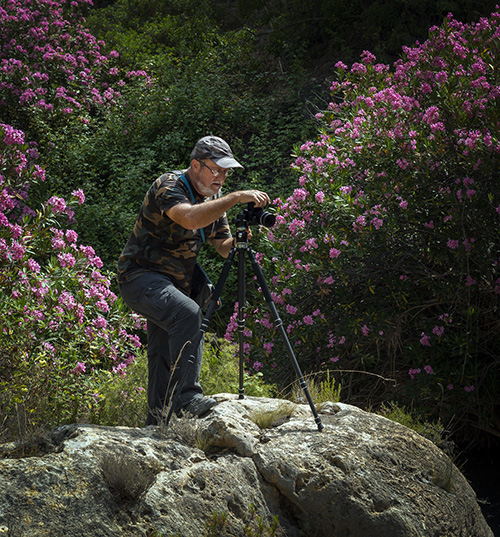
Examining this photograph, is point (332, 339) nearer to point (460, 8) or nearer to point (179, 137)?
point (179, 137)

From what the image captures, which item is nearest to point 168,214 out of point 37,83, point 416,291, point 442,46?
point 416,291

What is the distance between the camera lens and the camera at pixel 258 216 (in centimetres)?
354

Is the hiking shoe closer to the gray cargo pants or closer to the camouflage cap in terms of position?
the gray cargo pants

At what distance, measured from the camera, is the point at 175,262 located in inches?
148

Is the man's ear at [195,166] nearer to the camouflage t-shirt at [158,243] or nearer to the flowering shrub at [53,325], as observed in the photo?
the camouflage t-shirt at [158,243]

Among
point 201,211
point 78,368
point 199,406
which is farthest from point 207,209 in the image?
point 78,368

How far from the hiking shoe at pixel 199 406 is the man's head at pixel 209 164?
1123mm

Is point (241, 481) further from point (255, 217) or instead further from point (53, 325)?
point (53, 325)

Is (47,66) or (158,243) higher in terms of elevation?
(47,66)

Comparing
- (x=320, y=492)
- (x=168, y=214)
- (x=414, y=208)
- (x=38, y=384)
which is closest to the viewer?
(x=320, y=492)

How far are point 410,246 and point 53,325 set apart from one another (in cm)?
298

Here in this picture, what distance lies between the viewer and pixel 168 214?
354cm

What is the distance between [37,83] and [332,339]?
22.4ft

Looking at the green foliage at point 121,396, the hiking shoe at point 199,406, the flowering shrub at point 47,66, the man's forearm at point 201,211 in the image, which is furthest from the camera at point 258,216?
the flowering shrub at point 47,66
